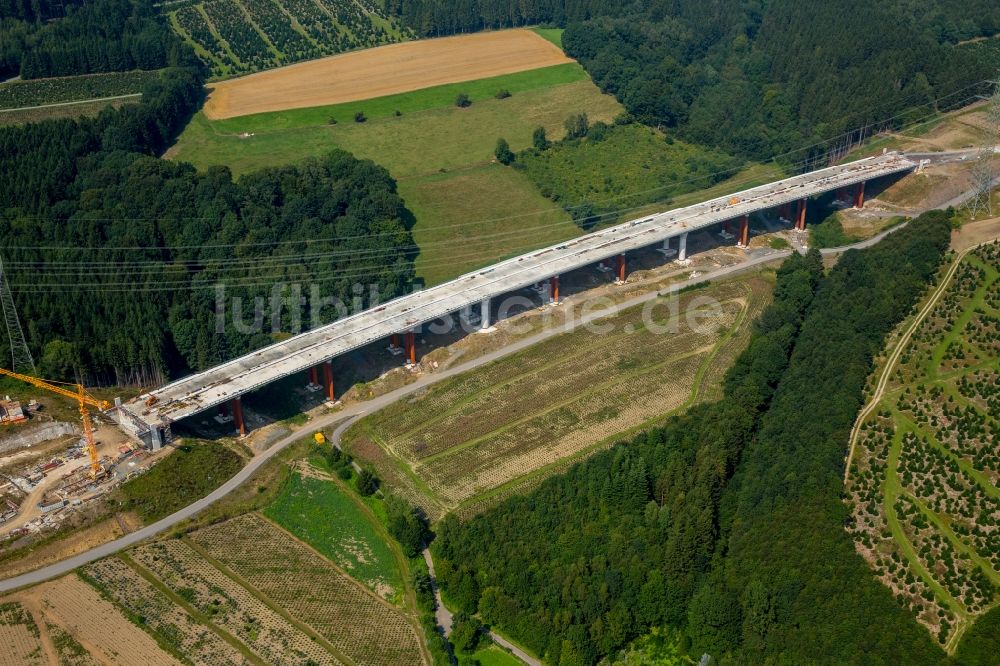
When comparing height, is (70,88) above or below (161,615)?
above

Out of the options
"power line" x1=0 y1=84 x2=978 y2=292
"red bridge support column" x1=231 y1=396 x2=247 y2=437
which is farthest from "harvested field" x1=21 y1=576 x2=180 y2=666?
"power line" x1=0 y1=84 x2=978 y2=292

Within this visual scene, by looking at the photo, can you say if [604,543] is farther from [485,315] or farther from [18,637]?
[18,637]

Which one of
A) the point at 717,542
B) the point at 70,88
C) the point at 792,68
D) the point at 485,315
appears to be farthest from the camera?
the point at 792,68

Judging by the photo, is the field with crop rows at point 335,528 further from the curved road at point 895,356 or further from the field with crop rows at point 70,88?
the field with crop rows at point 70,88

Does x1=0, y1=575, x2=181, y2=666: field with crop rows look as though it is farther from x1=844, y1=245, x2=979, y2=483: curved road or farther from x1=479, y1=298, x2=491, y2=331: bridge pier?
x1=844, y1=245, x2=979, y2=483: curved road

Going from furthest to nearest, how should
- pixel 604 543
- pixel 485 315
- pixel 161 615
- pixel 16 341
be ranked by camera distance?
1. pixel 485 315
2. pixel 16 341
3. pixel 604 543
4. pixel 161 615

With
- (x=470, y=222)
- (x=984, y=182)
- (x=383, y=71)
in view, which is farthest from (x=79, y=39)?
(x=984, y=182)

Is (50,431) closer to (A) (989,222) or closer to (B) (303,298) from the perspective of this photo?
(B) (303,298)
